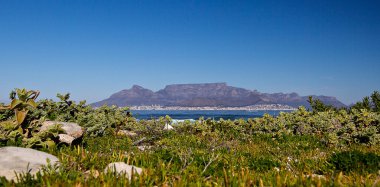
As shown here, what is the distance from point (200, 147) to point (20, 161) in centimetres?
771

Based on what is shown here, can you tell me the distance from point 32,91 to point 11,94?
0.76 metres

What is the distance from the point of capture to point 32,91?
11.0m

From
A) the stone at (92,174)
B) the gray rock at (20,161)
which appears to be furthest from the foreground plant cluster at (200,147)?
the gray rock at (20,161)

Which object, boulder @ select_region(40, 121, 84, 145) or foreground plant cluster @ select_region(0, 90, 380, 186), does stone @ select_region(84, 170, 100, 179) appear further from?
boulder @ select_region(40, 121, 84, 145)

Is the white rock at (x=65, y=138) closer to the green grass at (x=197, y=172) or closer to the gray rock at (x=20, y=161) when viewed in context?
the green grass at (x=197, y=172)

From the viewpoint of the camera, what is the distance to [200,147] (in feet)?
43.8

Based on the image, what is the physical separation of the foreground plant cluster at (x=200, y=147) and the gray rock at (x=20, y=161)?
249 millimetres

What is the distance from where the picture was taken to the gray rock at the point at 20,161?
6198 millimetres

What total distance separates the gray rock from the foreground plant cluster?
0.82 feet

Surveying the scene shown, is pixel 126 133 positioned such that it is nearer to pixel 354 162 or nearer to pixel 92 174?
pixel 354 162

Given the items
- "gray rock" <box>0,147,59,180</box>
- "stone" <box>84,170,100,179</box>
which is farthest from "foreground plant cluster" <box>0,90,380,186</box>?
"gray rock" <box>0,147,59,180</box>

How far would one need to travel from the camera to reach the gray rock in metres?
6.20

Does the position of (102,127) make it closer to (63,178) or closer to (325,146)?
(325,146)

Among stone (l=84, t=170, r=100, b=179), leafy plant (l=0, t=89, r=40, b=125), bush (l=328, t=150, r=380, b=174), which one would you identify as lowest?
bush (l=328, t=150, r=380, b=174)
